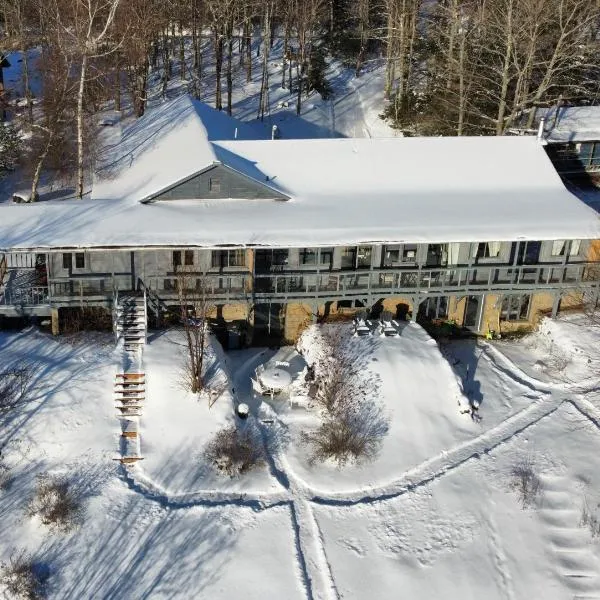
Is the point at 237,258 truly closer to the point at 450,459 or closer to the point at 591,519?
the point at 450,459

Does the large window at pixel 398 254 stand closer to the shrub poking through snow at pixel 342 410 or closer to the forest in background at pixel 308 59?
the shrub poking through snow at pixel 342 410

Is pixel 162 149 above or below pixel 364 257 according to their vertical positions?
above

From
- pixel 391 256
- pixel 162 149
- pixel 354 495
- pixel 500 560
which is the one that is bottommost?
pixel 500 560

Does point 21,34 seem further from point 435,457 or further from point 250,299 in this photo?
point 435,457

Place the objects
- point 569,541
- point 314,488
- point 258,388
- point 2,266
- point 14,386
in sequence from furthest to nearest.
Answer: point 2,266 < point 258,388 < point 14,386 < point 314,488 < point 569,541

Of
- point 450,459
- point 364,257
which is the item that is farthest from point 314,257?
point 450,459

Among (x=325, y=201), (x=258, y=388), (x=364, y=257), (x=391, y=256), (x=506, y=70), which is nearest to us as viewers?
(x=258, y=388)
